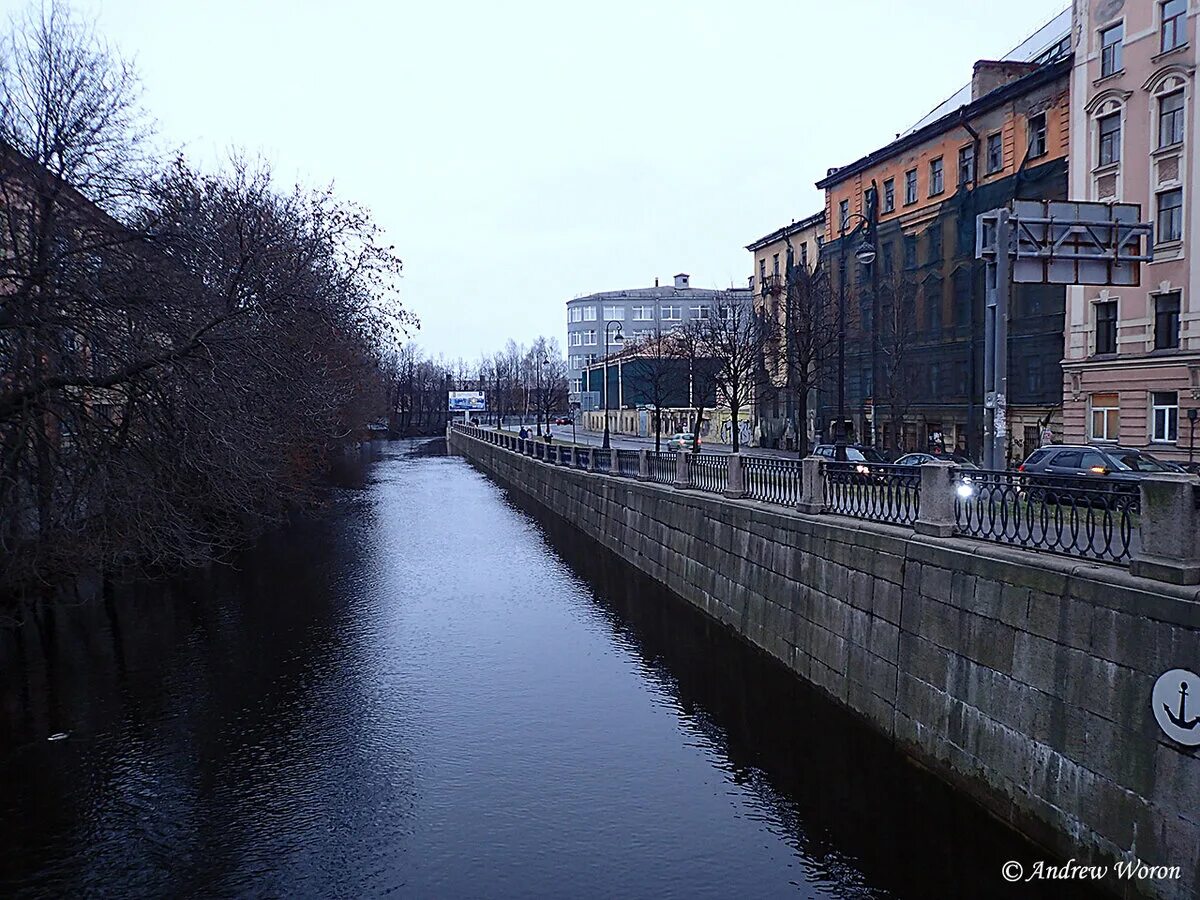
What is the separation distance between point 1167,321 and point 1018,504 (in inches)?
868

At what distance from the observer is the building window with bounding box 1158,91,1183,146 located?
2648 cm

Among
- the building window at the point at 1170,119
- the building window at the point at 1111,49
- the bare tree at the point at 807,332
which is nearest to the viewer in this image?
the building window at the point at 1170,119

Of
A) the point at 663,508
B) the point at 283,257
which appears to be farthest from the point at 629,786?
the point at 283,257

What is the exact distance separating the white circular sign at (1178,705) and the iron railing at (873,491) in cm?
429

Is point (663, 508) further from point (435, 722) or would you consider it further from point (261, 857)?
point (261, 857)

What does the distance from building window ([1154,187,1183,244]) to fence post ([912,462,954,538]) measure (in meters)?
21.4

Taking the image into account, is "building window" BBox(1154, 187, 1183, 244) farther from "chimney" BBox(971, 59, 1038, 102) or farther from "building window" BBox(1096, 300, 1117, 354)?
"chimney" BBox(971, 59, 1038, 102)

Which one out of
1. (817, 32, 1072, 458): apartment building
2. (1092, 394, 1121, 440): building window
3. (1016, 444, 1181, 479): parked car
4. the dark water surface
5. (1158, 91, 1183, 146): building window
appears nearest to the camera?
the dark water surface

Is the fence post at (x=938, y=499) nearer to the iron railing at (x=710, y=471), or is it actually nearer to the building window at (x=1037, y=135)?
the iron railing at (x=710, y=471)

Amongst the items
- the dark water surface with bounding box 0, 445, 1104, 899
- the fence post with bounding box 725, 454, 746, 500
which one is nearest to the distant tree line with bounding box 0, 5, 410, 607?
the dark water surface with bounding box 0, 445, 1104, 899

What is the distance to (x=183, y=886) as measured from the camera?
8.71m

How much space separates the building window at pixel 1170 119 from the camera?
1043 inches

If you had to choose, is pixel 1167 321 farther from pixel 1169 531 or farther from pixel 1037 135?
pixel 1169 531

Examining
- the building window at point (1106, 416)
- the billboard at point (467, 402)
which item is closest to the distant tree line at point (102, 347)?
the building window at point (1106, 416)
